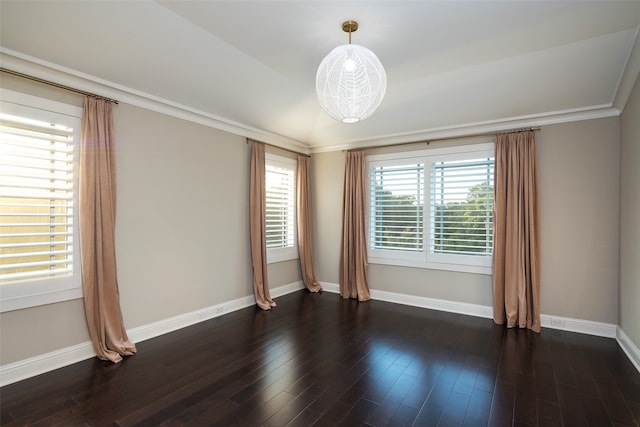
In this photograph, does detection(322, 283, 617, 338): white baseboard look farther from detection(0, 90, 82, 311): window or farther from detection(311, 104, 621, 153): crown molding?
detection(0, 90, 82, 311): window

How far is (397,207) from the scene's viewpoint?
505 cm

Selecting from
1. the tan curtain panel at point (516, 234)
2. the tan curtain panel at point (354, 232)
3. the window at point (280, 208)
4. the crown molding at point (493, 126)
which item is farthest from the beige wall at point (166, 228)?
the tan curtain panel at point (516, 234)

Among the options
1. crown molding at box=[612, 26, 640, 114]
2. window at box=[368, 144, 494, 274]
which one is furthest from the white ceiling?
window at box=[368, 144, 494, 274]

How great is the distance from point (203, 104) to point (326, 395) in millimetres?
3426

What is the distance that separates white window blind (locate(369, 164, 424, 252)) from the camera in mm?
4863

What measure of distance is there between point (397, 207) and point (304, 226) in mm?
1640

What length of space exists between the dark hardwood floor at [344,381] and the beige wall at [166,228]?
1.15ft

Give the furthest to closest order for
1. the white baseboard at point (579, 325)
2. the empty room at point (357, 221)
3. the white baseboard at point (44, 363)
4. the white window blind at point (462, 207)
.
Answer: the white window blind at point (462, 207) → the white baseboard at point (579, 325) → the white baseboard at point (44, 363) → the empty room at point (357, 221)

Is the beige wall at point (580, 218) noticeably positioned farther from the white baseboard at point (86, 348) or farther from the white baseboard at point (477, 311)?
the white baseboard at point (86, 348)

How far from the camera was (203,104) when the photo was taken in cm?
390

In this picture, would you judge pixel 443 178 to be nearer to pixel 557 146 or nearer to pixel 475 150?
pixel 475 150

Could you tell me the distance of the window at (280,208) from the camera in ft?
16.9

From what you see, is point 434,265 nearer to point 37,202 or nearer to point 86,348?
point 86,348

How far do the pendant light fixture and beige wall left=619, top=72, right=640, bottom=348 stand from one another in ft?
8.56
